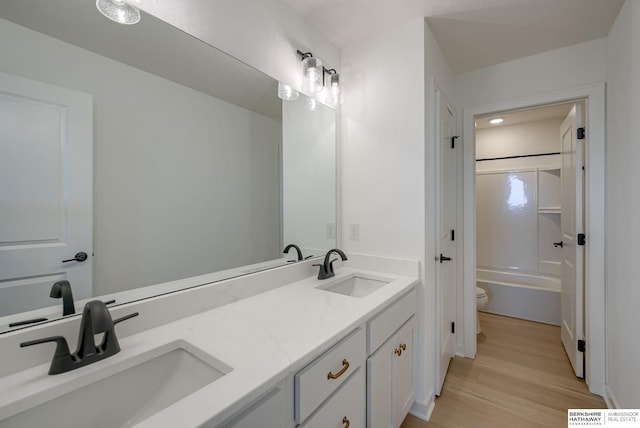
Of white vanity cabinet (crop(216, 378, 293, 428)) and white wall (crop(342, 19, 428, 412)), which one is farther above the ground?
white wall (crop(342, 19, 428, 412))

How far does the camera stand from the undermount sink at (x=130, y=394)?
0.63m

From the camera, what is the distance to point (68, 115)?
823mm

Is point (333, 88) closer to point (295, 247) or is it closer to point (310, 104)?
point (310, 104)

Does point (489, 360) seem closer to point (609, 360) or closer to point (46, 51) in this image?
point (609, 360)

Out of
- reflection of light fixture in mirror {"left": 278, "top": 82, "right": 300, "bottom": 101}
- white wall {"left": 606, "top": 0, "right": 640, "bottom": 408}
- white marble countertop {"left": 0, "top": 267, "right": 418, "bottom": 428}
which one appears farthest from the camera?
reflection of light fixture in mirror {"left": 278, "top": 82, "right": 300, "bottom": 101}

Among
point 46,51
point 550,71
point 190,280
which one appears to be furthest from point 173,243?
point 550,71

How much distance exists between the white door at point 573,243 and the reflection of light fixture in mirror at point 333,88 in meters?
1.76

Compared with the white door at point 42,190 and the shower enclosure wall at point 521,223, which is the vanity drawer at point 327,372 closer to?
Answer: the white door at point 42,190

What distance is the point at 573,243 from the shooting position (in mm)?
2021

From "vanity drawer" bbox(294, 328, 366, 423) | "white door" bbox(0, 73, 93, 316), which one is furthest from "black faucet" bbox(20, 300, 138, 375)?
"vanity drawer" bbox(294, 328, 366, 423)

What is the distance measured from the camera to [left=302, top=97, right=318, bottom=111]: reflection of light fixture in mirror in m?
1.67

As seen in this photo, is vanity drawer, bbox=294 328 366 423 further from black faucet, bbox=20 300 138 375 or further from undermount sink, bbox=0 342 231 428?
black faucet, bbox=20 300 138 375

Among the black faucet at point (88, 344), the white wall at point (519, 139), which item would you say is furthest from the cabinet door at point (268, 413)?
the white wall at point (519, 139)

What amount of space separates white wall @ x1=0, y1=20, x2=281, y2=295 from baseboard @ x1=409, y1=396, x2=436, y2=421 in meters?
1.28
